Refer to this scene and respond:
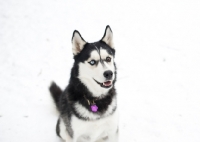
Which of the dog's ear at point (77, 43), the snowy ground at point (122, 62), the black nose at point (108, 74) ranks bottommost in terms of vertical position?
the snowy ground at point (122, 62)

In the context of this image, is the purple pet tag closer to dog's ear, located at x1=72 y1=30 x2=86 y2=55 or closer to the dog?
the dog

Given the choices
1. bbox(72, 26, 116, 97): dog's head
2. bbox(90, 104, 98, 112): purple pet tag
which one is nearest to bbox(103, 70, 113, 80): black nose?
bbox(72, 26, 116, 97): dog's head

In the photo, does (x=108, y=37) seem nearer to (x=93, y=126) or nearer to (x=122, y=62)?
(x=93, y=126)

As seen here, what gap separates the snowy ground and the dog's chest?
2.90 ft

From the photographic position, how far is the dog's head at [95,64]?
2875 millimetres

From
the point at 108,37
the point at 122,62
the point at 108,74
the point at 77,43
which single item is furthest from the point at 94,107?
the point at 122,62

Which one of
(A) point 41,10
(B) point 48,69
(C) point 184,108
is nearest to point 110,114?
(C) point 184,108

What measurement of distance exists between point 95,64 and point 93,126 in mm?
910

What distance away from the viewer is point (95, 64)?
2973 millimetres

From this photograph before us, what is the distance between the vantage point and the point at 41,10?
7562 millimetres

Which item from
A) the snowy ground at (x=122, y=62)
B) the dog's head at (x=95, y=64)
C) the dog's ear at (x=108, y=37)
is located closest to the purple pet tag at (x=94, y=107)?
the dog's head at (x=95, y=64)

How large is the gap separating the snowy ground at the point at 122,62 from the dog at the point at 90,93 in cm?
97

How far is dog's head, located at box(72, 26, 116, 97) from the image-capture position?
287 cm

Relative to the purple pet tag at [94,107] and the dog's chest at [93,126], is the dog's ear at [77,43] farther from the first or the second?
the dog's chest at [93,126]
